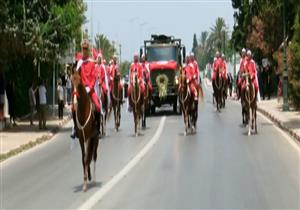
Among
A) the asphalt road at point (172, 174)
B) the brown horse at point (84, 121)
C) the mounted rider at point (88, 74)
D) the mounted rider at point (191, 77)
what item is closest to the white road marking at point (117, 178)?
the asphalt road at point (172, 174)

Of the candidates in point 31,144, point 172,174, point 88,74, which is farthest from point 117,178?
point 31,144

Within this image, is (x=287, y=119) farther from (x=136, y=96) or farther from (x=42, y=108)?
(x=42, y=108)

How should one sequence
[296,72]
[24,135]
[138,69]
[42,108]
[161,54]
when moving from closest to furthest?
[138,69] → [24,135] → [42,108] → [296,72] → [161,54]

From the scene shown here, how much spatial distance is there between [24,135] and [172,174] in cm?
1219

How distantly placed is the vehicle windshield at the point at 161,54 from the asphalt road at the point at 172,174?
12796 mm

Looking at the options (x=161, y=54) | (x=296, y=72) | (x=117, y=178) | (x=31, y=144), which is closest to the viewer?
(x=117, y=178)

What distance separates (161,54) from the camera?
38281 mm

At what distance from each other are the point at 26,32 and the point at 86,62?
49.2 feet

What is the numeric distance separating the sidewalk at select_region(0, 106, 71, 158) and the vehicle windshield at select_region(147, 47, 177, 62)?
5746 mm

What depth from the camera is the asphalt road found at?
495 inches

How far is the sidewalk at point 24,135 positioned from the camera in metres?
23.0

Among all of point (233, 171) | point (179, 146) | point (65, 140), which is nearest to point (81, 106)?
point (233, 171)

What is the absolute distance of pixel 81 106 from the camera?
46.8ft

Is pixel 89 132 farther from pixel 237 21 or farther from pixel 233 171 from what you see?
pixel 237 21
